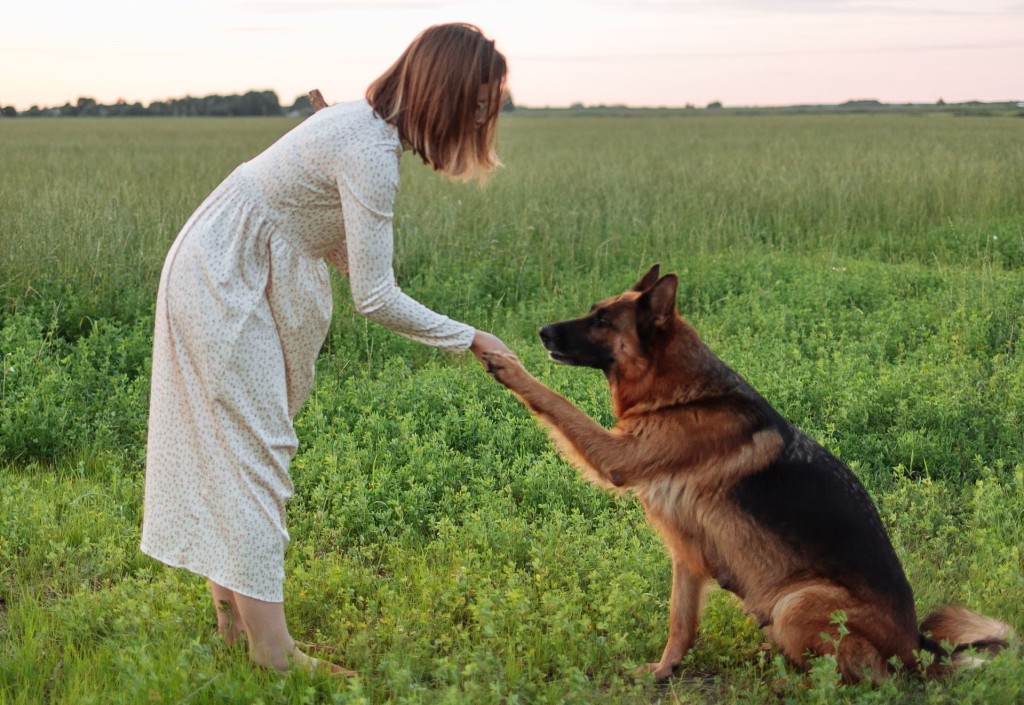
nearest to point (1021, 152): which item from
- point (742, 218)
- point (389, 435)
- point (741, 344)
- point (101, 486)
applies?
point (742, 218)

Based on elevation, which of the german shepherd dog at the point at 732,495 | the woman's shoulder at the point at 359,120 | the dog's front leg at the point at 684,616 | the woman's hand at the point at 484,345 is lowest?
the dog's front leg at the point at 684,616

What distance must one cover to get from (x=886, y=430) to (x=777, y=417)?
235 cm

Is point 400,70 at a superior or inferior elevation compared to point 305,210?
superior

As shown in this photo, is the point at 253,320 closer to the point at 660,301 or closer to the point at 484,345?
the point at 484,345

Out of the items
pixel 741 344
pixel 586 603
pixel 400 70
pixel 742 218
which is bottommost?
pixel 586 603

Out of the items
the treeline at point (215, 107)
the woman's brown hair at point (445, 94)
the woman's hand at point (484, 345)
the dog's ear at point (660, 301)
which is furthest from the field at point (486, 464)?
the treeline at point (215, 107)

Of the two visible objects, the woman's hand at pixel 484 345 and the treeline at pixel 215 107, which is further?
the treeline at pixel 215 107

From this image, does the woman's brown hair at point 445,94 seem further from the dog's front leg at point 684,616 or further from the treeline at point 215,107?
the treeline at point 215,107

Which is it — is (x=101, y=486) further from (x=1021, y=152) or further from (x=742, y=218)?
(x=1021, y=152)

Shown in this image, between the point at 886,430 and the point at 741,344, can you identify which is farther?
the point at 741,344

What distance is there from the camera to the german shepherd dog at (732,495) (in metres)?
3.23

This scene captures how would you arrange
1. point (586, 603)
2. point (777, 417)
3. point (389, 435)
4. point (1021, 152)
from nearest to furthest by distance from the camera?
point (777, 417)
point (586, 603)
point (389, 435)
point (1021, 152)

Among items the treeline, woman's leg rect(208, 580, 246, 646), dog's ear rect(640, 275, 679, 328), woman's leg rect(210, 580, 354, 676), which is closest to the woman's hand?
dog's ear rect(640, 275, 679, 328)

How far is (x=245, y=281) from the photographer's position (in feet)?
9.90
